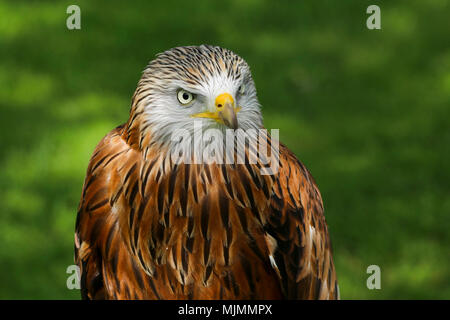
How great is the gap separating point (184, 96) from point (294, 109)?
404 centimetres

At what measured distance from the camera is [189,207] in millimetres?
3408

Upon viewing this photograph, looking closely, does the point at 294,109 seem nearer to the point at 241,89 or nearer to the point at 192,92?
the point at 241,89

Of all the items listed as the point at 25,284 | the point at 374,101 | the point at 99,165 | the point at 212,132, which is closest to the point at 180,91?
the point at 212,132

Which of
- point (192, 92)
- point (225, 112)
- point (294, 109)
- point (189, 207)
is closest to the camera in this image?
point (225, 112)

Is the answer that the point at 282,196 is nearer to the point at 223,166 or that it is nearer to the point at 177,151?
the point at 223,166

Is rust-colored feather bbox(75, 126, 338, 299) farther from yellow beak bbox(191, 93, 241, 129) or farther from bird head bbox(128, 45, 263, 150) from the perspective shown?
yellow beak bbox(191, 93, 241, 129)

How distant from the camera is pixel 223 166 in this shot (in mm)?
3396

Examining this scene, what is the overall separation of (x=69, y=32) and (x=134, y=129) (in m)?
4.75

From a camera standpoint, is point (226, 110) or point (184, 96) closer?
point (226, 110)

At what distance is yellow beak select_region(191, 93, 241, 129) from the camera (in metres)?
3.06

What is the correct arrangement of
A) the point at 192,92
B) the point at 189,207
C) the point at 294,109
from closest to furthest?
the point at 192,92 → the point at 189,207 → the point at 294,109

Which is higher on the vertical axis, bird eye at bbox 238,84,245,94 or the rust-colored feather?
bird eye at bbox 238,84,245,94

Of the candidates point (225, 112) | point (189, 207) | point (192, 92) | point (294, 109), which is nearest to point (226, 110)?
point (225, 112)

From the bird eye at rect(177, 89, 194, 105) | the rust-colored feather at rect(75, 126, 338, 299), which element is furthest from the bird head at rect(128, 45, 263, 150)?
the rust-colored feather at rect(75, 126, 338, 299)
